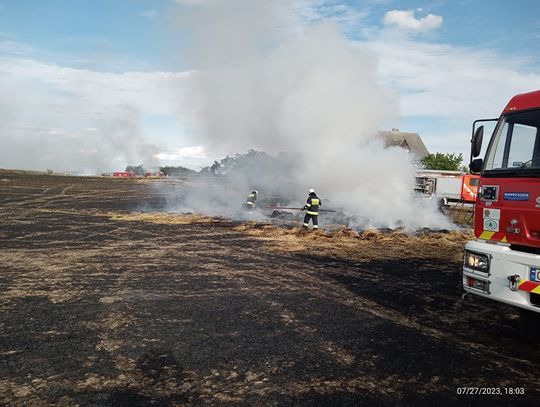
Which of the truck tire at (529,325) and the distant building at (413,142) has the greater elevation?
the distant building at (413,142)

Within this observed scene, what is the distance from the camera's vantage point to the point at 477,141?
525 centimetres

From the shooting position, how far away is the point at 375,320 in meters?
5.45

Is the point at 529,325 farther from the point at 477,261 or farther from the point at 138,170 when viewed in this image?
the point at 138,170

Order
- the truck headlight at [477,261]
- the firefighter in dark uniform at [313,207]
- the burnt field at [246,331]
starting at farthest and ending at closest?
the firefighter in dark uniform at [313,207], the truck headlight at [477,261], the burnt field at [246,331]

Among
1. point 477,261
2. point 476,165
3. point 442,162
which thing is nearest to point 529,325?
point 477,261

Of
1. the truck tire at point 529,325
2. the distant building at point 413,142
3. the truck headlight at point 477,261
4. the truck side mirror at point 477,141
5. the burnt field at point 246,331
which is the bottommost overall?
the burnt field at point 246,331

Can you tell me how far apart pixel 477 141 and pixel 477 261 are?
1.64 metres

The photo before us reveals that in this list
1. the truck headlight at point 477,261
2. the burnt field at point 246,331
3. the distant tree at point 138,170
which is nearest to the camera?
the burnt field at point 246,331

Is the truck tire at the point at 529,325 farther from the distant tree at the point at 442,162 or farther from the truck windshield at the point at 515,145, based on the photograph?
the distant tree at the point at 442,162

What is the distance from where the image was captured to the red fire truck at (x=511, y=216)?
13.6 ft

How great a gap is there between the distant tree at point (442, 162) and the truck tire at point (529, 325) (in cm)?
3762

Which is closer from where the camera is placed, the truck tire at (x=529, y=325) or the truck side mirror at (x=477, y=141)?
the truck tire at (x=529, y=325)

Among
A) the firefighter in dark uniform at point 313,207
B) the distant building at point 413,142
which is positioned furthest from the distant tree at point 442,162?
the firefighter in dark uniform at point 313,207

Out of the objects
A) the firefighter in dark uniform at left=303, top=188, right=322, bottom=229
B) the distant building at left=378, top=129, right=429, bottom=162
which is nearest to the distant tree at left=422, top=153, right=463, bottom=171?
the distant building at left=378, top=129, right=429, bottom=162
